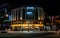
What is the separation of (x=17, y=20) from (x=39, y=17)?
237cm

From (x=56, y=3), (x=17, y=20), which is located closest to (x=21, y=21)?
(x=17, y=20)

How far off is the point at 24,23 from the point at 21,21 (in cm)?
98

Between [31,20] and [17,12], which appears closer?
[31,20]

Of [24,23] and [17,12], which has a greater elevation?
[17,12]

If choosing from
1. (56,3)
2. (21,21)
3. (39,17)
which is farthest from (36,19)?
(56,3)

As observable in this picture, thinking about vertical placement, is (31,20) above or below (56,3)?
below

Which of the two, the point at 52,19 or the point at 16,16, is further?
the point at 16,16

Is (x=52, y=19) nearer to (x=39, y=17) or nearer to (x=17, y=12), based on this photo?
(x=39, y=17)

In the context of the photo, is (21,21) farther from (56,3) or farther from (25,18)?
(56,3)

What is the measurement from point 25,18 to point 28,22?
630mm

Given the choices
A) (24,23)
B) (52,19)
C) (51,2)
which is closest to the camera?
(51,2)

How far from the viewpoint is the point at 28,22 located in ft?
53.3

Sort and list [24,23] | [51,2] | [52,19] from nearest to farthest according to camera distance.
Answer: [51,2]
[52,19]
[24,23]

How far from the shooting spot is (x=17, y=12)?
16.8 m
